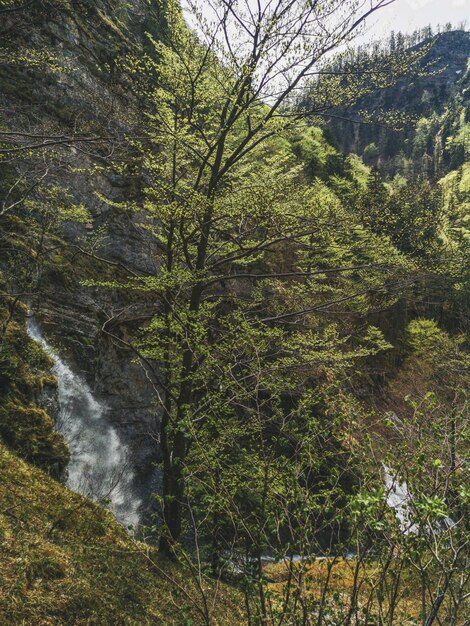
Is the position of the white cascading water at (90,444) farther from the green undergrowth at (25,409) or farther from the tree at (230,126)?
the tree at (230,126)

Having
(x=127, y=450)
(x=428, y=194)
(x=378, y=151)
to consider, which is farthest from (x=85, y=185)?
(x=378, y=151)

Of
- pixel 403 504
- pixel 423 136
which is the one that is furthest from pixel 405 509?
pixel 423 136

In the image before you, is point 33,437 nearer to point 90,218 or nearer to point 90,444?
point 90,444

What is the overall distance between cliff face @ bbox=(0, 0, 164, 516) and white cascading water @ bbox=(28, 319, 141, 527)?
1.18 feet

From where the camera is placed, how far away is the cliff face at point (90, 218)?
484 inches

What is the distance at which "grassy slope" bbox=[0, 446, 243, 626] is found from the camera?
11.2 feet

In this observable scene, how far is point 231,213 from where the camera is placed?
5977 millimetres

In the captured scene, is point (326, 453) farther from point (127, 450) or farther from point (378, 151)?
point (378, 151)

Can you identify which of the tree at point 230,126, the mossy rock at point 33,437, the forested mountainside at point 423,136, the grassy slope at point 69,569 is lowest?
the grassy slope at point 69,569

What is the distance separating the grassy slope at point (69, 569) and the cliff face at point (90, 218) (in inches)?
140

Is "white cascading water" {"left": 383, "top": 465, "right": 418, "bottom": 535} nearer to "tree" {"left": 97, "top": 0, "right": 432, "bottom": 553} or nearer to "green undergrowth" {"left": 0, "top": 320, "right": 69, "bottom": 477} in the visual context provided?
"tree" {"left": 97, "top": 0, "right": 432, "bottom": 553}

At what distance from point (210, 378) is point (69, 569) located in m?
2.70

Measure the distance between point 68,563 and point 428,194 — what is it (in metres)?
52.5

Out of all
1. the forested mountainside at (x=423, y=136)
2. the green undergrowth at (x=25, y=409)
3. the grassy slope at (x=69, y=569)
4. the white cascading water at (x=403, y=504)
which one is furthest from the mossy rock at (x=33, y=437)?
the forested mountainside at (x=423, y=136)
